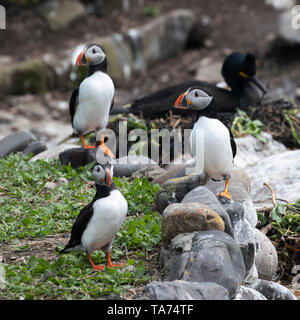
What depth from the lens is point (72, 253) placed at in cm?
421

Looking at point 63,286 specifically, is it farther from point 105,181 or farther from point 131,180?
point 131,180

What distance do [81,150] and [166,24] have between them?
893 cm

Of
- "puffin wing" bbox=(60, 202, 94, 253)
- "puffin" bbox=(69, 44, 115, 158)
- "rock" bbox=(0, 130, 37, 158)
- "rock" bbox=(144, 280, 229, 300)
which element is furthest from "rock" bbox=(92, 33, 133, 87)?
"rock" bbox=(144, 280, 229, 300)

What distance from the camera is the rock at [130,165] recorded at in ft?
20.3

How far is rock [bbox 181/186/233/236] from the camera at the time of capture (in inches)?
160

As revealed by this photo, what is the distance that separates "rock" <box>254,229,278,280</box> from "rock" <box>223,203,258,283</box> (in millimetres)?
271

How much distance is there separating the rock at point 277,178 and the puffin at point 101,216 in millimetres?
2212

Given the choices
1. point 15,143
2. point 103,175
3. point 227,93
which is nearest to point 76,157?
point 15,143

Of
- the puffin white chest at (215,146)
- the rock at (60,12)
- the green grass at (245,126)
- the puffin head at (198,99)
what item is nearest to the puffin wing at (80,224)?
the puffin white chest at (215,146)

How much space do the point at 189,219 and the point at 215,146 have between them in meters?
0.76

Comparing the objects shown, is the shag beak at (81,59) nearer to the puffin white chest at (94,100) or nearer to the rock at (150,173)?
the puffin white chest at (94,100)

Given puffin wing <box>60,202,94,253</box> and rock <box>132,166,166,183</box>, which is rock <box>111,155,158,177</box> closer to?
rock <box>132,166,166,183</box>

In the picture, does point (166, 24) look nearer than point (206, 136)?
No
